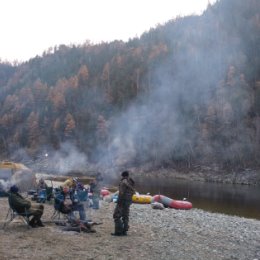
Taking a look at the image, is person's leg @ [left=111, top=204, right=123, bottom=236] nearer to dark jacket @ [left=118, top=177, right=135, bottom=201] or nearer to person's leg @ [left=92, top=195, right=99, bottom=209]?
dark jacket @ [left=118, top=177, right=135, bottom=201]

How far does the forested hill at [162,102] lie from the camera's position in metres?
80.5

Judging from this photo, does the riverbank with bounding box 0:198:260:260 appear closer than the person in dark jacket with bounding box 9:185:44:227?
Yes

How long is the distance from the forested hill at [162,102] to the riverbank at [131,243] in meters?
56.2

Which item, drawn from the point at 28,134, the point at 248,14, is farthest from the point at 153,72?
the point at 28,134

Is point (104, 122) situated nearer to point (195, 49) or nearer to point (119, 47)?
point (195, 49)

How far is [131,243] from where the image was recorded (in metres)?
12.8

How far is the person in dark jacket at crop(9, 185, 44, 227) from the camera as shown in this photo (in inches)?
520

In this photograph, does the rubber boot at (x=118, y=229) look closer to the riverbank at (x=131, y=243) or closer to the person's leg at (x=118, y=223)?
the person's leg at (x=118, y=223)

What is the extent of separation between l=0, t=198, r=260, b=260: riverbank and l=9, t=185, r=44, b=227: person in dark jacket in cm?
42

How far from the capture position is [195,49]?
10769 centimetres

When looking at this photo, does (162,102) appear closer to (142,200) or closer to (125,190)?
(142,200)

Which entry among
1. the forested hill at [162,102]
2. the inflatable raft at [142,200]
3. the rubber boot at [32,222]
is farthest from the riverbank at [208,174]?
the rubber boot at [32,222]

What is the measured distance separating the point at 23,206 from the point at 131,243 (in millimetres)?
3491

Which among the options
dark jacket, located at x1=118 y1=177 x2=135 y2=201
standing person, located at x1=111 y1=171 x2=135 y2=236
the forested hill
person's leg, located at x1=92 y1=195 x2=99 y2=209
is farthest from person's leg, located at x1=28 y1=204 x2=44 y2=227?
the forested hill
